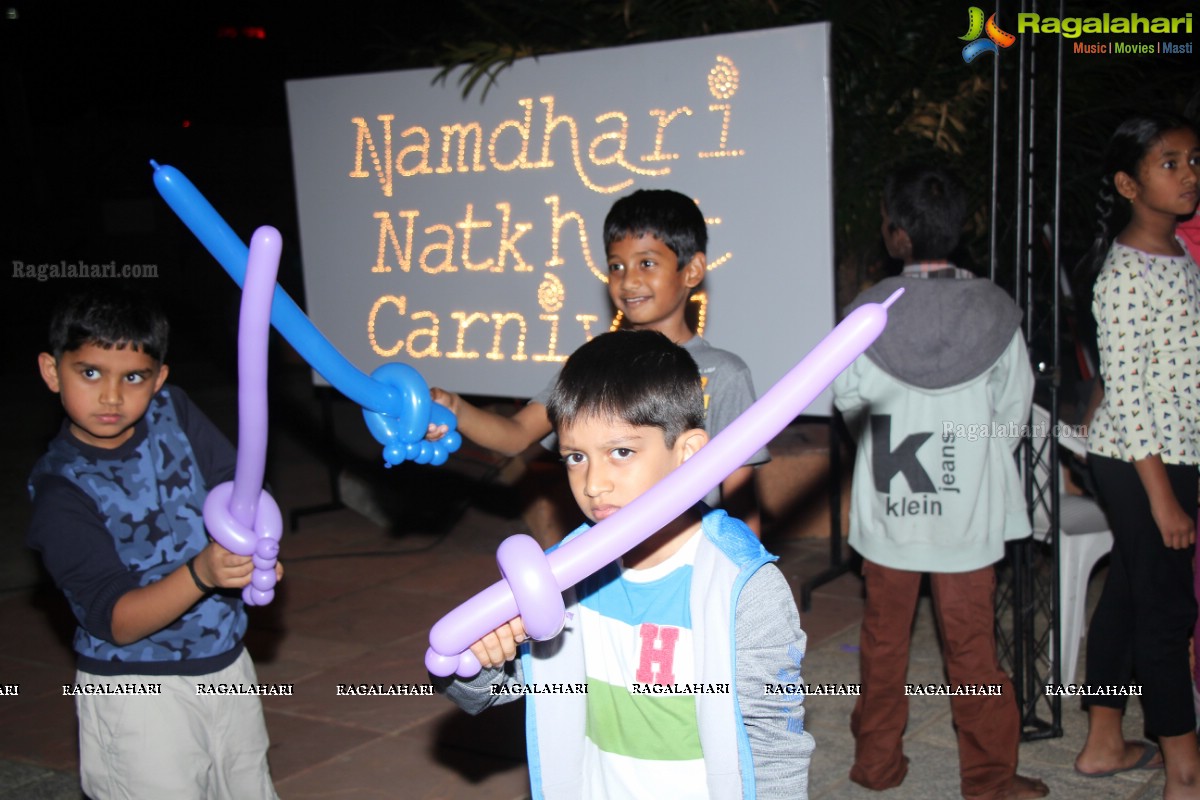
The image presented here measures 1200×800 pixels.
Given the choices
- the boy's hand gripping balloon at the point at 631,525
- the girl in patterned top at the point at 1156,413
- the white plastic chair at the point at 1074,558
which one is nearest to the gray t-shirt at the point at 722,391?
the girl in patterned top at the point at 1156,413

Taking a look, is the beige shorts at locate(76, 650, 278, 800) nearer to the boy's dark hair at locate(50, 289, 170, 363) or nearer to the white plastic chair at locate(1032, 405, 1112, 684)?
the boy's dark hair at locate(50, 289, 170, 363)

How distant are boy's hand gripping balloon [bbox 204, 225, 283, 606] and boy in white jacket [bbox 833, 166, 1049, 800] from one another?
5.80ft

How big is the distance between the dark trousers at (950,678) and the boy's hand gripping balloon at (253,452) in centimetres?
186

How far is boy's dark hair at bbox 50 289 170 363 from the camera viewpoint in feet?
7.84

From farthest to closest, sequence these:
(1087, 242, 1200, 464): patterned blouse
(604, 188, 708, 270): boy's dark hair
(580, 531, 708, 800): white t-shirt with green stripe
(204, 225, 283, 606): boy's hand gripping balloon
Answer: (1087, 242, 1200, 464): patterned blouse, (604, 188, 708, 270): boy's dark hair, (580, 531, 708, 800): white t-shirt with green stripe, (204, 225, 283, 606): boy's hand gripping balloon

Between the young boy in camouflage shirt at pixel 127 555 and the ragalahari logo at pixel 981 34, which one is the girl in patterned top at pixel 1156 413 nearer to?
the ragalahari logo at pixel 981 34

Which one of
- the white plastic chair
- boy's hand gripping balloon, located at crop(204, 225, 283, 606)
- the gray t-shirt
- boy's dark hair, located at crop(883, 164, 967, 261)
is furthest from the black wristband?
the white plastic chair

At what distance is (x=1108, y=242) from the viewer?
3518mm

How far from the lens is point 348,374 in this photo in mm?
2320

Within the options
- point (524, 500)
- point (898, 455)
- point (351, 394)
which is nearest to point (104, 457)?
point (351, 394)

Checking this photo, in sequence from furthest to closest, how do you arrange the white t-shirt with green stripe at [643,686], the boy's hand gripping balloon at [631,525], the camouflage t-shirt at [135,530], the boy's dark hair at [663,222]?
the boy's dark hair at [663,222], the camouflage t-shirt at [135,530], the white t-shirt with green stripe at [643,686], the boy's hand gripping balloon at [631,525]

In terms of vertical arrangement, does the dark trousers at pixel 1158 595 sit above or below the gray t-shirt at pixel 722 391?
below

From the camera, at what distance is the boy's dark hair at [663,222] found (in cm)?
299

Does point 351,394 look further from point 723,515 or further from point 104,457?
point 723,515
